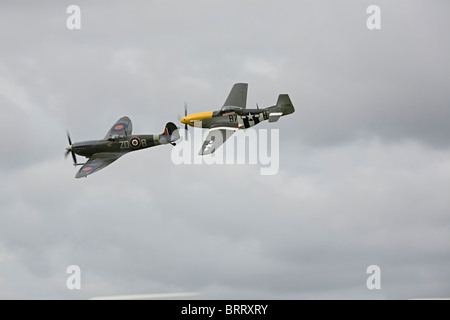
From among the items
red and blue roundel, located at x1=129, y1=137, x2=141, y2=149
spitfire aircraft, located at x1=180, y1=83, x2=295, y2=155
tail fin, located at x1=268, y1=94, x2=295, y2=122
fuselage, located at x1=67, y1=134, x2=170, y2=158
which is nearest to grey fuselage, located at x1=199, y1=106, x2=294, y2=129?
spitfire aircraft, located at x1=180, y1=83, x2=295, y2=155

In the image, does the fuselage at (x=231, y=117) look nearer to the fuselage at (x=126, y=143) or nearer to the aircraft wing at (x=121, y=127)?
the aircraft wing at (x=121, y=127)

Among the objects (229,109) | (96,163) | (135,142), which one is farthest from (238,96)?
(96,163)

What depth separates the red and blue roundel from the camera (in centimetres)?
6494

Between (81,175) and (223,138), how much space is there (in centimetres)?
1456

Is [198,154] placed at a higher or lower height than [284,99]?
lower

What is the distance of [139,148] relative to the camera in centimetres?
6512

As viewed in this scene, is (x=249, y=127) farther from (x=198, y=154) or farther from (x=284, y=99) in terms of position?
(x=198, y=154)

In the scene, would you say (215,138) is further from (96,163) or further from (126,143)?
(96,163)

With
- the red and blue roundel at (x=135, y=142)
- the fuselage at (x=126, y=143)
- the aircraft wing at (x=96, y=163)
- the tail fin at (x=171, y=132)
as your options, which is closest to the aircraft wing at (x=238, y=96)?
the tail fin at (x=171, y=132)

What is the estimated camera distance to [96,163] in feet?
212

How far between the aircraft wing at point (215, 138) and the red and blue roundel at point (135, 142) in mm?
6252

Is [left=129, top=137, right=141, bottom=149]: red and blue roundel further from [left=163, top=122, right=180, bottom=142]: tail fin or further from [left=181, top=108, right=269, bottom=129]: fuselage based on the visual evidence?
[left=181, top=108, right=269, bottom=129]: fuselage

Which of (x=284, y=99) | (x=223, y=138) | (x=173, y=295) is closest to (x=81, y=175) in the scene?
(x=223, y=138)

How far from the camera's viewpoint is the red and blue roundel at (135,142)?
213 ft
